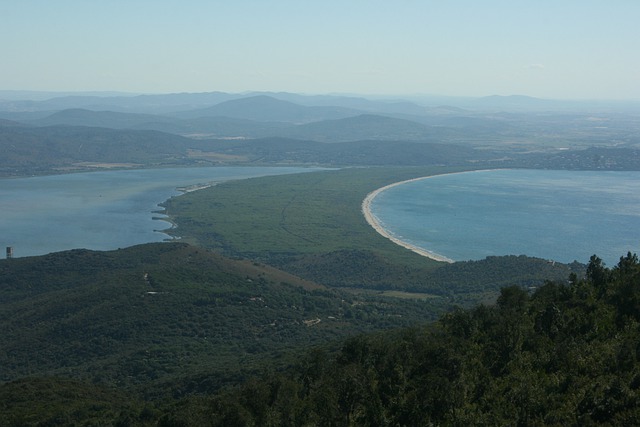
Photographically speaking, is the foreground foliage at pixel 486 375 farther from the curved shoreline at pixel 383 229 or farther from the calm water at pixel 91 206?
the calm water at pixel 91 206

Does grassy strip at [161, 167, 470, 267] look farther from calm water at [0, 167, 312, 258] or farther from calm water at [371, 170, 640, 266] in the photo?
calm water at [0, 167, 312, 258]

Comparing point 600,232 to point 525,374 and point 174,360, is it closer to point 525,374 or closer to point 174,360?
point 174,360

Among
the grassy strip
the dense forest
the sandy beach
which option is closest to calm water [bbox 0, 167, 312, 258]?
the grassy strip

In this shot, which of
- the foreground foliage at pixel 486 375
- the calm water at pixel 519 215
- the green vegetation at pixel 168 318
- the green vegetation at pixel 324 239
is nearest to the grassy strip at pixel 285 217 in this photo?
the green vegetation at pixel 324 239

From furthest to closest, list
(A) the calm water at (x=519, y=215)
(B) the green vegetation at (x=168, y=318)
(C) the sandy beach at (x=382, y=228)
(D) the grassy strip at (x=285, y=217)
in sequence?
(D) the grassy strip at (x=285, y=217), (A) the calm water at (x=519, y=215), (C) the sandy beach at (x=382, y=228), (B) the green vegetation at (x=168, y=318)

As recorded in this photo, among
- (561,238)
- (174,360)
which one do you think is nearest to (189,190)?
(561,238)
